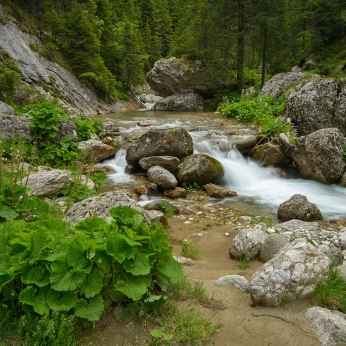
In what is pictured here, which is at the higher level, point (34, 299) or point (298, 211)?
Result: point (34, 299)

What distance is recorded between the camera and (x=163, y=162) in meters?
10.0

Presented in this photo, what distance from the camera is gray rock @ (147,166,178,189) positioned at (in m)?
9.25

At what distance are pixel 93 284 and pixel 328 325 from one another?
2.03 m

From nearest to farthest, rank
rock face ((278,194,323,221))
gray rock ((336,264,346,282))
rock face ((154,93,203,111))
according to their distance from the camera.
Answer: gray rock ((336,264,346,282)) → rock face ((278,194,323,221)) → rock face ((154,93,203,111))

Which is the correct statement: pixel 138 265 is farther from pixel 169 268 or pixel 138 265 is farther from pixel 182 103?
pixel 182 103

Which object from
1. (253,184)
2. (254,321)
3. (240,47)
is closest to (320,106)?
(253,184)

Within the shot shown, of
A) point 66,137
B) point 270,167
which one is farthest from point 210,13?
point 66,137

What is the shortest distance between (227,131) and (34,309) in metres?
13.5

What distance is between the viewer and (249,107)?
19359 mm

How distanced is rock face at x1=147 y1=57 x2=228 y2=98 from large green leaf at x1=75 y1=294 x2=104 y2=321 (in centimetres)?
2552

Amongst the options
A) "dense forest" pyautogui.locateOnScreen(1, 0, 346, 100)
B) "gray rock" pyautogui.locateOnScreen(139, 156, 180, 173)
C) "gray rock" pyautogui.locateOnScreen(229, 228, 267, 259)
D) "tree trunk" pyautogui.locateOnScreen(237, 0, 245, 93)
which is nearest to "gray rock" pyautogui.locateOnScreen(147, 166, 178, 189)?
"gray rock" pyautogui.locateOnScreen(139, 156, 180, 173)

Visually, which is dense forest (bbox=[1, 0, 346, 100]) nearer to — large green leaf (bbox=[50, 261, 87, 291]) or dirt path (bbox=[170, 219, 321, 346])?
dirt path (bbox=[170, 219, 321, 346])

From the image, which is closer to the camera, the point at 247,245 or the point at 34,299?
the point at 34,299

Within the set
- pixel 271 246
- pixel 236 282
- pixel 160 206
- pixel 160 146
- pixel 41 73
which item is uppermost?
pixel 41 73
